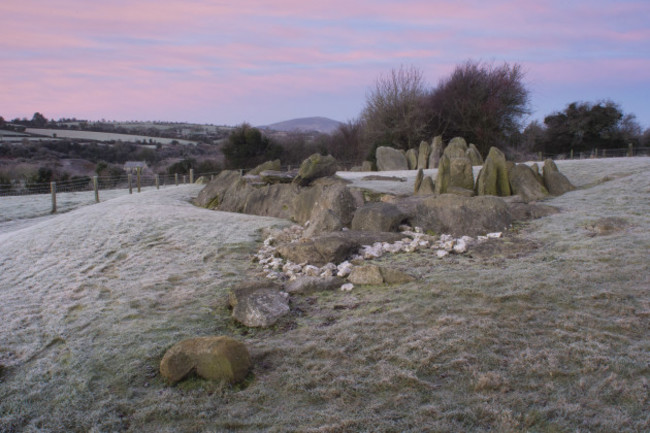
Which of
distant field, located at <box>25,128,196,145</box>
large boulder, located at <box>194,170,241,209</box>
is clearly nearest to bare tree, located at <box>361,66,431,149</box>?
large boulder, located at <box>194,170,241,209</box>

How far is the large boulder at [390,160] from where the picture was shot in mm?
26281

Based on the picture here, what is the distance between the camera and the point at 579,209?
9219 mm

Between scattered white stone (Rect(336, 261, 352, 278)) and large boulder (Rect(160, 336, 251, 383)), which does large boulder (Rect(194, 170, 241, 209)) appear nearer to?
scattered white stone (Rect(336, 261, 352, 278))

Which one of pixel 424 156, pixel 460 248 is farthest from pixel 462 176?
pixel 424 156

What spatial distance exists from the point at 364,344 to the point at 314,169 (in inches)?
360

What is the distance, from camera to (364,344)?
3920 millimetres

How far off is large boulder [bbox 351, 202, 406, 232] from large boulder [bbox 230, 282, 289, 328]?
315 cm

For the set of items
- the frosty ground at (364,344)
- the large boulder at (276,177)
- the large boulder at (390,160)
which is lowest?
the frosty ground at (364,344)

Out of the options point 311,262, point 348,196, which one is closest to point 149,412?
point 311,262

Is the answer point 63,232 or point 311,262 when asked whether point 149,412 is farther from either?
point 63,232

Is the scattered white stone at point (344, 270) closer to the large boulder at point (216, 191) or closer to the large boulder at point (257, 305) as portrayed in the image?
the large boulder at point (257, 305)

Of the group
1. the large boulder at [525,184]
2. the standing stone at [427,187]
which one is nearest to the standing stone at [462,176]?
the standing stone at [427,187]

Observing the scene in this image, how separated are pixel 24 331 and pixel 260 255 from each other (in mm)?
Result: 3415

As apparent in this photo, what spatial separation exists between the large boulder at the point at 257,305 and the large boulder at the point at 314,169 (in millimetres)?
7328
